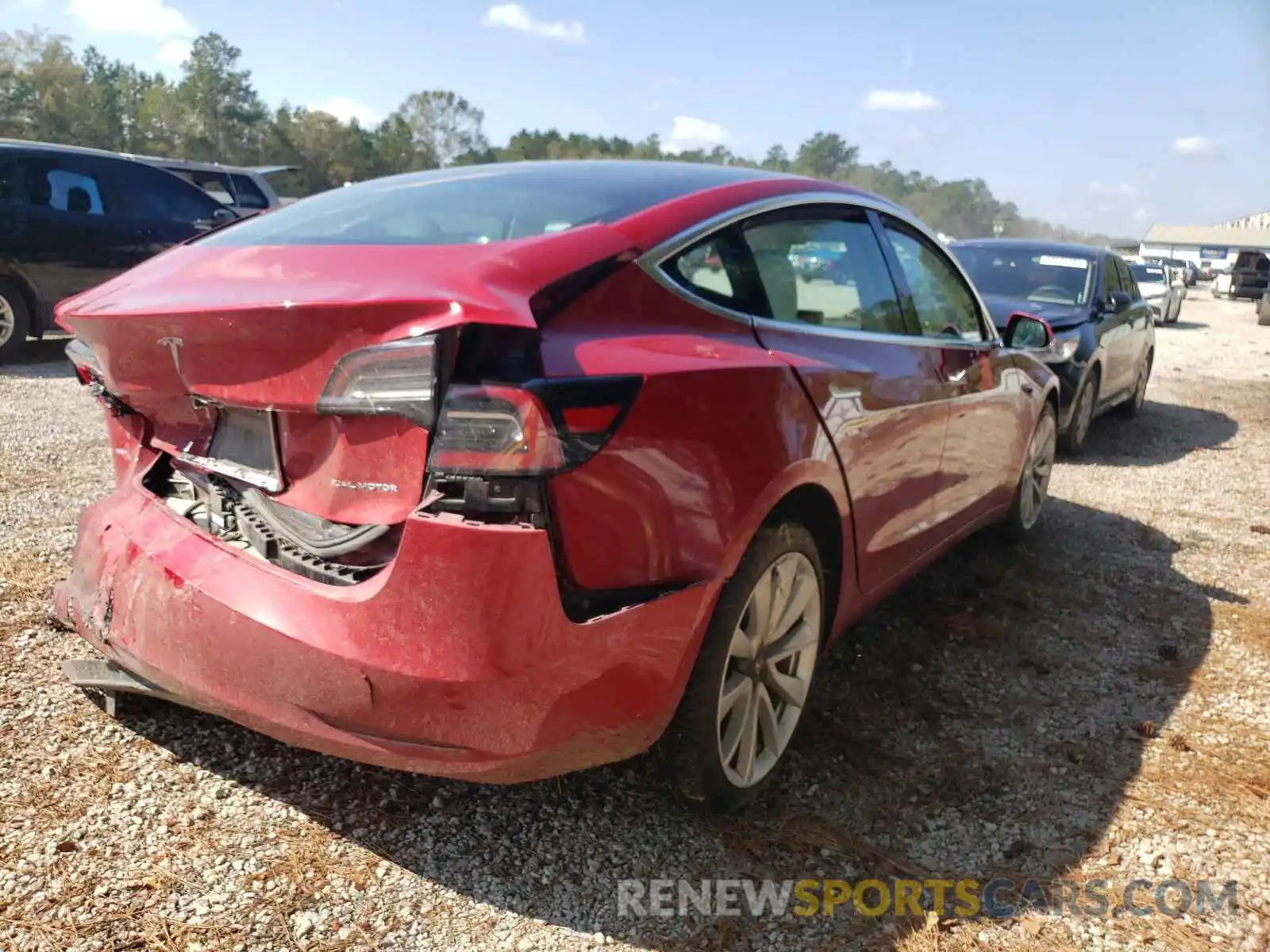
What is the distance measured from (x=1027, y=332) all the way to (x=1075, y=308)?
3656 mm

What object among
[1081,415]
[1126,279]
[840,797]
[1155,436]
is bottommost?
[1155,436]

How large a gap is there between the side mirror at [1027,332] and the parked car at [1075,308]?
2.54 meters

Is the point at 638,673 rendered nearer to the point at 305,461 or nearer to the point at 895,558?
the point at 305,461

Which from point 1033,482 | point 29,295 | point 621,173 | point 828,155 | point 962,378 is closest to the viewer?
point 621,173

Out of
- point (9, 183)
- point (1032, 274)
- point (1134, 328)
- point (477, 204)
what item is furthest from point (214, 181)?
point (477, 204)

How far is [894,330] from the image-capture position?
3160mm

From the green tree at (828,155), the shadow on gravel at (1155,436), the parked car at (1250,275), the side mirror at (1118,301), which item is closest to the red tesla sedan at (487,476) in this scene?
the shadow on gravel at (1155,436)

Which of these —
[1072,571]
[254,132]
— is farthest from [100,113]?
[1072,571]

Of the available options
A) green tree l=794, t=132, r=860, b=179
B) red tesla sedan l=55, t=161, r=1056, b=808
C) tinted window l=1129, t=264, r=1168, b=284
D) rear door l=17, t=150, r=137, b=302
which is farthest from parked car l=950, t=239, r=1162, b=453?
green tree l=794, t=132, r=860, b=179

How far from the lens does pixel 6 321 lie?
8.09 metres

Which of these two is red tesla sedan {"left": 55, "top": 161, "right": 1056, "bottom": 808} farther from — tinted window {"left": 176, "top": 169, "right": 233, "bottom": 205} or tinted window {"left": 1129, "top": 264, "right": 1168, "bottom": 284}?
tinted window {"left": 1129, "top": 264, "right": 1168, "bottom": 284}

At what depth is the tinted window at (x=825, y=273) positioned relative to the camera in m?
2.55

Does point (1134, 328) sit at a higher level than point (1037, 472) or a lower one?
higher

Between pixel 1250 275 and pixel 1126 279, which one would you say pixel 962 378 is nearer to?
pixel 1126 279
